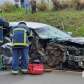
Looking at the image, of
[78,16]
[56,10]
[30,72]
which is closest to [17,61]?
[30,72]

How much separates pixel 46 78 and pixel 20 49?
1373mm

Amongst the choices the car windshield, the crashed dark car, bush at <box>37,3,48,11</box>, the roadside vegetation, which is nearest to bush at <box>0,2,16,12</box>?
the roadside vegetation

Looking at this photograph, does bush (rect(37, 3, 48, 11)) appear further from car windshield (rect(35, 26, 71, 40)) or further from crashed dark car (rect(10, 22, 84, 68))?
crashed dark car (rect(10, 22, 84, 68))

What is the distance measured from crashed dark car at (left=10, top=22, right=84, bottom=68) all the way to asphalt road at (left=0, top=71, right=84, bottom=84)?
1.90 feet

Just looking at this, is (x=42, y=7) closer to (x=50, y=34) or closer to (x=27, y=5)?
(x=27, y=5)

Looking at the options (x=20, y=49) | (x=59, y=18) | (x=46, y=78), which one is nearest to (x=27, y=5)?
(x=59, y=18)

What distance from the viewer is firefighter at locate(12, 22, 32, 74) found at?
17.0 metres

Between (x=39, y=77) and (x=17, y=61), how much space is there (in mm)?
957

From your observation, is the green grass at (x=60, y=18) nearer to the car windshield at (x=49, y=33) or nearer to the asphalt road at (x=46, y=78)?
the car windshield at (x=49, y=33)

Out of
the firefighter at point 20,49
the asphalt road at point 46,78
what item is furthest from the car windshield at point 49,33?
the asphalt road at point 46,78

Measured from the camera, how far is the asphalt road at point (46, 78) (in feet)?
52.5

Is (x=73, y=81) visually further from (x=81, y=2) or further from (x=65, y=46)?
(x=81, y=2)

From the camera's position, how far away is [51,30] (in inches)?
771

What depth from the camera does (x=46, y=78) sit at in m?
16.5
